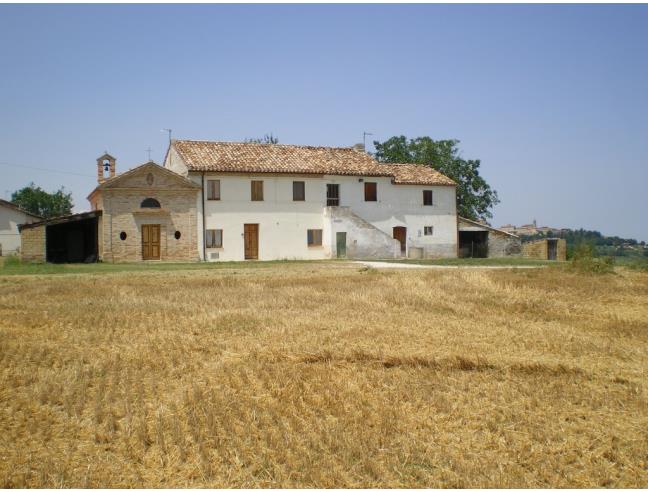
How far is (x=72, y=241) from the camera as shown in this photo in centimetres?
3675

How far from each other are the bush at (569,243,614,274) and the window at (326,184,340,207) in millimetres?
18210

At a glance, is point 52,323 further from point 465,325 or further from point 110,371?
point 465,325

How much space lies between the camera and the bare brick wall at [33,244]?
29859 mm

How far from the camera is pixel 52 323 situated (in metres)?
10.9

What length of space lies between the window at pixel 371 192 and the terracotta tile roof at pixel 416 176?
160 cm

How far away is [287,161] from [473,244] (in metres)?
15.5

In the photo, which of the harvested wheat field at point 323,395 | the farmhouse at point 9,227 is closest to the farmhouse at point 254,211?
the farmhouse at point 9,227

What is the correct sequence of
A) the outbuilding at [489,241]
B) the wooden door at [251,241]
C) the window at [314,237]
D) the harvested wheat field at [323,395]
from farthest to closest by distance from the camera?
the outbuilding at [489,241] → the window at [314,237] → the wooden door at [251,241] → the harvested wheat field at [323,395]

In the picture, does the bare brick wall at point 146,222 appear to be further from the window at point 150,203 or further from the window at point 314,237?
the window at point 314,237

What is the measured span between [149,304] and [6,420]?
313 inches

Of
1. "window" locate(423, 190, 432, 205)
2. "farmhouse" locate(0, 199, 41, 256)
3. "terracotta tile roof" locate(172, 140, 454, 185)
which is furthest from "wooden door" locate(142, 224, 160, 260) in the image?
"window" locate(423, 190, 432, 205)

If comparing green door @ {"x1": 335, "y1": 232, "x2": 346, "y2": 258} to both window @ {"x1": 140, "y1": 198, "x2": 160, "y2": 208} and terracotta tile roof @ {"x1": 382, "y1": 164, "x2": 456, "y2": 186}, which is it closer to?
terracotta tile roof @ {"x1": 382, "y1": 164, "x2": 456, "y2": 186}

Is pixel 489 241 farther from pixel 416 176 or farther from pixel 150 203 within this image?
pixel 150 203

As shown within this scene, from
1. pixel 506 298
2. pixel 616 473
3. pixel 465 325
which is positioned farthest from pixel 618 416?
pixel 506 298
